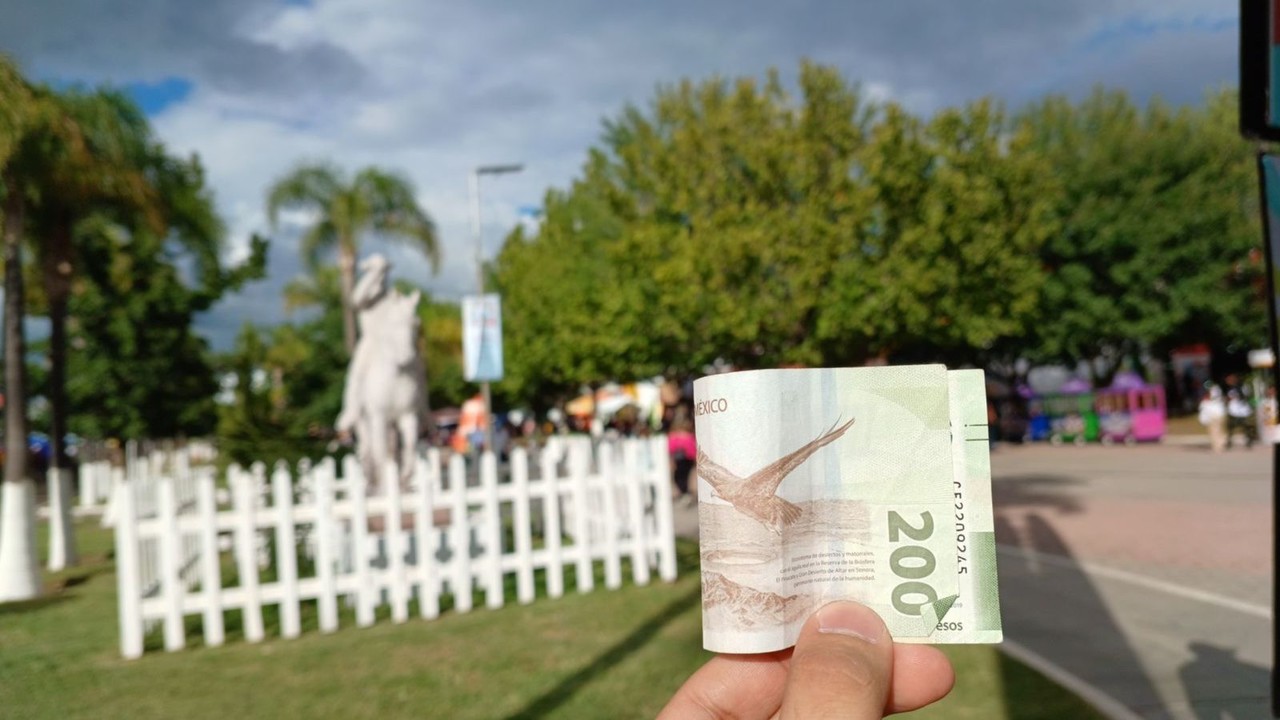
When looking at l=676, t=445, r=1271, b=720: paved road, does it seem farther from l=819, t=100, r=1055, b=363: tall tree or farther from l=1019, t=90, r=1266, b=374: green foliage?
l=1019, t=90, r=1266, b=374: green foliage

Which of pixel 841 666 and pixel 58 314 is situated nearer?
pixel 841 666

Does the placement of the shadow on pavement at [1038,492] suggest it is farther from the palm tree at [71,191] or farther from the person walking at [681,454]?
the palm tree at [71,191]

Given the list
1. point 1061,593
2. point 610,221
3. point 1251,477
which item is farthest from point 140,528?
point 610,221

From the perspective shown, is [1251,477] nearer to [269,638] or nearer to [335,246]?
[269,638]

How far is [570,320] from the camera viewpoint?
2203 cm

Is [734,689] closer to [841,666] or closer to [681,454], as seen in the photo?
[841,666]

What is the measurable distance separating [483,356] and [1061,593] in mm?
10864

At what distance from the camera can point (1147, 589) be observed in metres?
8.20

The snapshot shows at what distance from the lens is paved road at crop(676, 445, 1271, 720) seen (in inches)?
216

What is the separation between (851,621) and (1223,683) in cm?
518

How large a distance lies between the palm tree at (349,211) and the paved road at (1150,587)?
72.4 feet

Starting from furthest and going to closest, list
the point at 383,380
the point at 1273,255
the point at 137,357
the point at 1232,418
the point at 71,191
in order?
1. the point at 137,357
2. the point at 1232,418
3. the point at 71,191
4. the point at 383,380
5. the point at 1273,255

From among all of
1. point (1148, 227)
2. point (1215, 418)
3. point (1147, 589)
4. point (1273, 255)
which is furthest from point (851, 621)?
point (1148, 227)

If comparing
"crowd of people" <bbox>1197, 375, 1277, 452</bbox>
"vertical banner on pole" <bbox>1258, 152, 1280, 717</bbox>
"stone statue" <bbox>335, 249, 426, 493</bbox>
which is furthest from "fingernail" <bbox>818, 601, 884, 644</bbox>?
"crowd of people" <bbox>1197, 375, 1277, 452</bbox>
